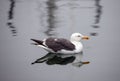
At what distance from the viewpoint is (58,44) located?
7.18 m

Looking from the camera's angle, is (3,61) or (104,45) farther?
(104,45)

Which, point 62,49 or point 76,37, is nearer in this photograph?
point 62,49

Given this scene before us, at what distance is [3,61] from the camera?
7.04 m

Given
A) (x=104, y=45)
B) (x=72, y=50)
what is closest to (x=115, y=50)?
(x=104, y=45)

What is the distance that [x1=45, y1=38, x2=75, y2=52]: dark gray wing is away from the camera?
717cm

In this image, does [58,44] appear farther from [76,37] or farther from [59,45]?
[76,37]

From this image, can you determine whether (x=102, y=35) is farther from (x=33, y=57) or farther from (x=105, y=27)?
(x=33, y=57)

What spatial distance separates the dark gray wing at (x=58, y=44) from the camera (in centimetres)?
717

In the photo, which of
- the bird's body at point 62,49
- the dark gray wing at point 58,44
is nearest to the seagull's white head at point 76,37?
the bird's body at point 62,49

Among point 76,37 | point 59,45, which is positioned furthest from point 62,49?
point 76,37

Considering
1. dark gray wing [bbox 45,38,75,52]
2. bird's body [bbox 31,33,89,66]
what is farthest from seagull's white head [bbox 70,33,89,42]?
dark gray wing [bbox 45,38,75,52]

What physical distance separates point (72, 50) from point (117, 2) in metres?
2.64

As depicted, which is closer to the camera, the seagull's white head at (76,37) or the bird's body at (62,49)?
the bird's body at (62,49)

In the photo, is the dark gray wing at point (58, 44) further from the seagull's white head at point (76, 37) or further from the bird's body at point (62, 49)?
the seagull's white head at point (76, 37)
